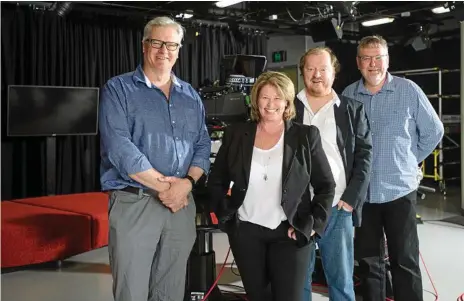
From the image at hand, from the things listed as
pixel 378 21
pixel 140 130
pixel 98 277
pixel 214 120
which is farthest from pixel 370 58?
pixel 378 21

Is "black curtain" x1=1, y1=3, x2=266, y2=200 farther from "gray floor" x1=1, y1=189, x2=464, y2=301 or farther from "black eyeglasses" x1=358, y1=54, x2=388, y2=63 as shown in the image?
"black eyeglasses" x1=358, y1=54, x2=388, y2=63

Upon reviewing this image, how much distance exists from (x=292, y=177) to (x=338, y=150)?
366 millimetres

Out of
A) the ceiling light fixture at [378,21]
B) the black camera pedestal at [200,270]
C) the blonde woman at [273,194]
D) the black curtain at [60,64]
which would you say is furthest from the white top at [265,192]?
the ceiling light fixture at [378,21]

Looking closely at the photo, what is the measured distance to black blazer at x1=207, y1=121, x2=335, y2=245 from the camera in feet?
6.28

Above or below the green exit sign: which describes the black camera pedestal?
below

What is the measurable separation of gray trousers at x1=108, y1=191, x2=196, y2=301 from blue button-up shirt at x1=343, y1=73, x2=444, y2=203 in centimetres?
97

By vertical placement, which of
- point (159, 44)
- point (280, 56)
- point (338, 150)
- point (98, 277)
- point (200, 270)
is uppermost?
point (280, 56)

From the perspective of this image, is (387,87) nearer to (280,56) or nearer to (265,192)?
(265,192)

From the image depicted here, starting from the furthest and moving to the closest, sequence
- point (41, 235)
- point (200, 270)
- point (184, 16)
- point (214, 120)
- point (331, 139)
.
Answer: point (184, 16) → point (41, 235) → point (200, 270) → point (214, 120) → point (331, 139)

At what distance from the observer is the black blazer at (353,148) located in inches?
85.7

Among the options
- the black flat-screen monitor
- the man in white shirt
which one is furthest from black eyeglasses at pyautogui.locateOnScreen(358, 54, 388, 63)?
the black flat-screen monitor

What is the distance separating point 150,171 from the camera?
6.29 ft

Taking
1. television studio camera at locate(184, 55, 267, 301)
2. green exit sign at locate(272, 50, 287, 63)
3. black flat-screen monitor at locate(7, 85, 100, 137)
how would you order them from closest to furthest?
television studio camera at locate(184, 55, 267, 301) < black flat-screen monitor at locate(7, 85, 100, 137) < green exit sign at locate(272, 50, 287, 63)

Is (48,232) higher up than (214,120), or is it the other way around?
(214,120)
